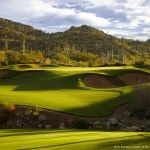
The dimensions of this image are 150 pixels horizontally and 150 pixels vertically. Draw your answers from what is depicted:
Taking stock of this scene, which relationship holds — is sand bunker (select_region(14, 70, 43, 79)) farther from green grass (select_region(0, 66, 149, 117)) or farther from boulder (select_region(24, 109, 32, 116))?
boulder (select_region(24, 109, 32, 116))

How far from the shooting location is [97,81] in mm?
51375

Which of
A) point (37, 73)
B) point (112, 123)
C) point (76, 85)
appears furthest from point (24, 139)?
point (37, 73)

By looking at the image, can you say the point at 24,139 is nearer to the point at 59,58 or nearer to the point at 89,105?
the point at 89,105

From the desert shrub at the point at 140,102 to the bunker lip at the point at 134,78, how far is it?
59.1 feet

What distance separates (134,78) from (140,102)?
20.3 metres

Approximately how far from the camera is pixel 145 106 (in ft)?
109

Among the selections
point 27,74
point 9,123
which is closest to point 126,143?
point 9,123

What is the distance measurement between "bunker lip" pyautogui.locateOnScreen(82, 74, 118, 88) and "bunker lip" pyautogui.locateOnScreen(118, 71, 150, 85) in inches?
85.3

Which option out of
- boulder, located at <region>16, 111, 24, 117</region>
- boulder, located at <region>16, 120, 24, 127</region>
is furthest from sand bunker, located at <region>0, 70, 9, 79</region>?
boulder, located at <region>16, 120, 24, 127</region>

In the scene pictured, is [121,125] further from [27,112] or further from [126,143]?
[126,143]

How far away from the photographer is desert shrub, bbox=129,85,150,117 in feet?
108

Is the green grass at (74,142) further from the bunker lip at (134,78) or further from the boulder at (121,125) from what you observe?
the bunker lip at (134,78)

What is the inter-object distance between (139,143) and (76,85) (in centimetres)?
3184

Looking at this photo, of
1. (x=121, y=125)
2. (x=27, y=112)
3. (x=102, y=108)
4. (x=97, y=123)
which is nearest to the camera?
(x=121, y=125)
